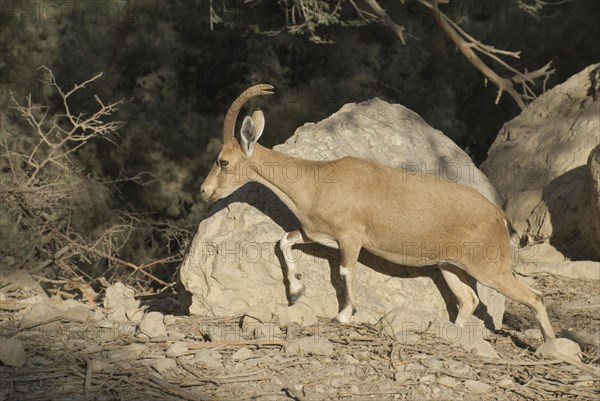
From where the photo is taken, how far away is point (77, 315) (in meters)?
8.53

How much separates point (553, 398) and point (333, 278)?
2.77 meters

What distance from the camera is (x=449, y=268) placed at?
885cm

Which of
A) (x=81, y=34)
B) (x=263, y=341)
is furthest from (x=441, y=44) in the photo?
(x=263, y=341)

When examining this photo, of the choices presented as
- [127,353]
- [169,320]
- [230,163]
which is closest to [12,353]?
[127,353]

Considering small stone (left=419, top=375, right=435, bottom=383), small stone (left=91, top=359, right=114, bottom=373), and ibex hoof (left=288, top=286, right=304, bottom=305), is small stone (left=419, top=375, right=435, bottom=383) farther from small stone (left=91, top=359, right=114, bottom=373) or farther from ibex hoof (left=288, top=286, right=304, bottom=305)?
small stone (left=91, top=359, right=114, bottom=373)

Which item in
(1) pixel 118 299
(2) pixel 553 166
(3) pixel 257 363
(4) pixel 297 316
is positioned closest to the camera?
(3) pixel 257 363

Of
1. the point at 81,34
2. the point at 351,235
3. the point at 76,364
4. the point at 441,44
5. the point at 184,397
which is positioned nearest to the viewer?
the point at 184,397

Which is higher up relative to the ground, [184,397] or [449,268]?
[449,268]

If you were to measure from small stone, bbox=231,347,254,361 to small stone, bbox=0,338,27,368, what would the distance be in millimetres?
1714

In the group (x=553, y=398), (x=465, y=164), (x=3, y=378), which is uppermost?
(x=465, y=164)

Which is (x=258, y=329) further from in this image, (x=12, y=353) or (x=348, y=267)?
(x=12, y=353)

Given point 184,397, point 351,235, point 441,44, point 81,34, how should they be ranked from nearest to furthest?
point 184,397, point 351,235, point 81,34, point 441,44

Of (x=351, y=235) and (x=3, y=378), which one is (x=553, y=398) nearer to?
(x=351, y=235)

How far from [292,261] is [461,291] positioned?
1758 mm
